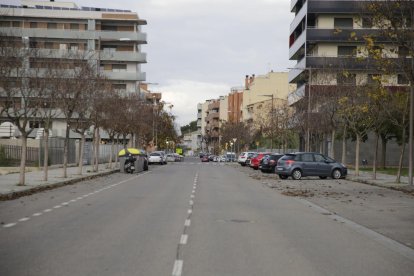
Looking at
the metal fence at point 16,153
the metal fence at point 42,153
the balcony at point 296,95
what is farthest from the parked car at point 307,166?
the balcony at point 296,95

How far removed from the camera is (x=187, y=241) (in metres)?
11.4

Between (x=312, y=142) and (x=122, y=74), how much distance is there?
28996mm

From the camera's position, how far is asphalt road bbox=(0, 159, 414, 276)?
8.88m

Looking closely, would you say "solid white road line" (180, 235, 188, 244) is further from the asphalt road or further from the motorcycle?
the motorcycle

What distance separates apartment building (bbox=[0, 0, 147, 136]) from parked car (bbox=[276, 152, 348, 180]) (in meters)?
44.3

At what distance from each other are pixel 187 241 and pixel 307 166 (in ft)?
89.7

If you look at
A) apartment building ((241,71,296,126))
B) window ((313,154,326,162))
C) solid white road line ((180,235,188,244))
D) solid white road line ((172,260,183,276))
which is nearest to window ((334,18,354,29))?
window ((313,154,326,162))

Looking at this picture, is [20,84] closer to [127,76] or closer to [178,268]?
[178,268]

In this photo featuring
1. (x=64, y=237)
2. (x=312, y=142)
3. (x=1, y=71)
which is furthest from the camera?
(x=312, y=142)

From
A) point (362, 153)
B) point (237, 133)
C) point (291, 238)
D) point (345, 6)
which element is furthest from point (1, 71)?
point (237, 133)

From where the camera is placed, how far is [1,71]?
24.0m

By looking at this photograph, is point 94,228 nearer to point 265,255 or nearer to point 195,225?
point 195,225

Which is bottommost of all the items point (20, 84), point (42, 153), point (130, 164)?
point (130, 164)

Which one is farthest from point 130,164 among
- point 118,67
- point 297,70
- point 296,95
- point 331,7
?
point 118,67
